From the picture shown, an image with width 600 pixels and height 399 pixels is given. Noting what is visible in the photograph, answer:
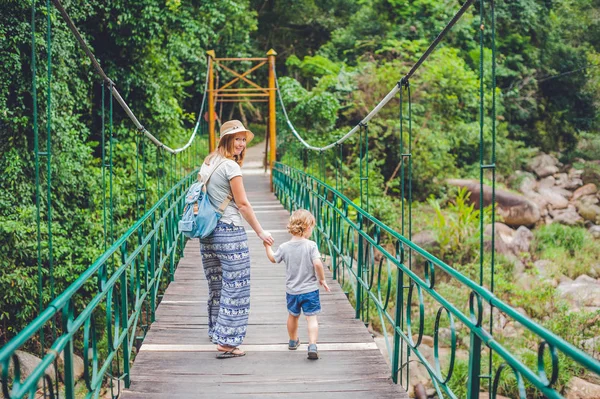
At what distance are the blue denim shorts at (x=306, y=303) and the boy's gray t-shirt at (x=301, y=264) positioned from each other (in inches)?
0.9

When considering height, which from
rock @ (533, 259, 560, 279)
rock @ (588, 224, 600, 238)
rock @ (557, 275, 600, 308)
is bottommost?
rock @ (557, 275, 600, 308)

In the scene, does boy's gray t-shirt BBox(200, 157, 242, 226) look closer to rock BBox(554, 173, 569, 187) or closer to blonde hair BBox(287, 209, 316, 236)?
blonde hair BBox(287, 209, 316, 236)

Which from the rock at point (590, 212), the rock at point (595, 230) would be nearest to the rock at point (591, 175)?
the rock at point (590, 212)

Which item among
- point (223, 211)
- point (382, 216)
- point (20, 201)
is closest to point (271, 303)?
point (223, 211)

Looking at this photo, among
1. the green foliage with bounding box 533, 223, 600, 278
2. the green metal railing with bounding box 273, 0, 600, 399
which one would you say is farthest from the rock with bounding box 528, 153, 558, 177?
the green metal railing with bounding box 273, 0, 600, 399

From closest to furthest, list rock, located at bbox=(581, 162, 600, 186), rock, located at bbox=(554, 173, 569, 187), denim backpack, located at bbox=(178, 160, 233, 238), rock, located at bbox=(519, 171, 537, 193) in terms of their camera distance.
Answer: denim backpack, located at bbox=(178, 160, 233, 238)
rock, located at bbox=(519, 171, 537, 193)
rock, located at bbox=(581, 162, 600, 186)
rock, located at bbox=(554, 173, 569, 187)

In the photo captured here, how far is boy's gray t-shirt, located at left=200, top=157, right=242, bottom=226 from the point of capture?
3.20 metres

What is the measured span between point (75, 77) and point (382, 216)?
5.96 meters

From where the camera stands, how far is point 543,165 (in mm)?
17000

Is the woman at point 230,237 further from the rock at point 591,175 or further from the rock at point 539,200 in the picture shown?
the rock at point 591,175

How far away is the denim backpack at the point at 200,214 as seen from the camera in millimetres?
3191

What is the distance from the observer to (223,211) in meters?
3.23

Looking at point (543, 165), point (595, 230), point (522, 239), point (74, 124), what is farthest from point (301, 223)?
point (543, 165)

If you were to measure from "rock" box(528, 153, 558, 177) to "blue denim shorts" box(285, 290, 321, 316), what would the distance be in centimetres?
1482
